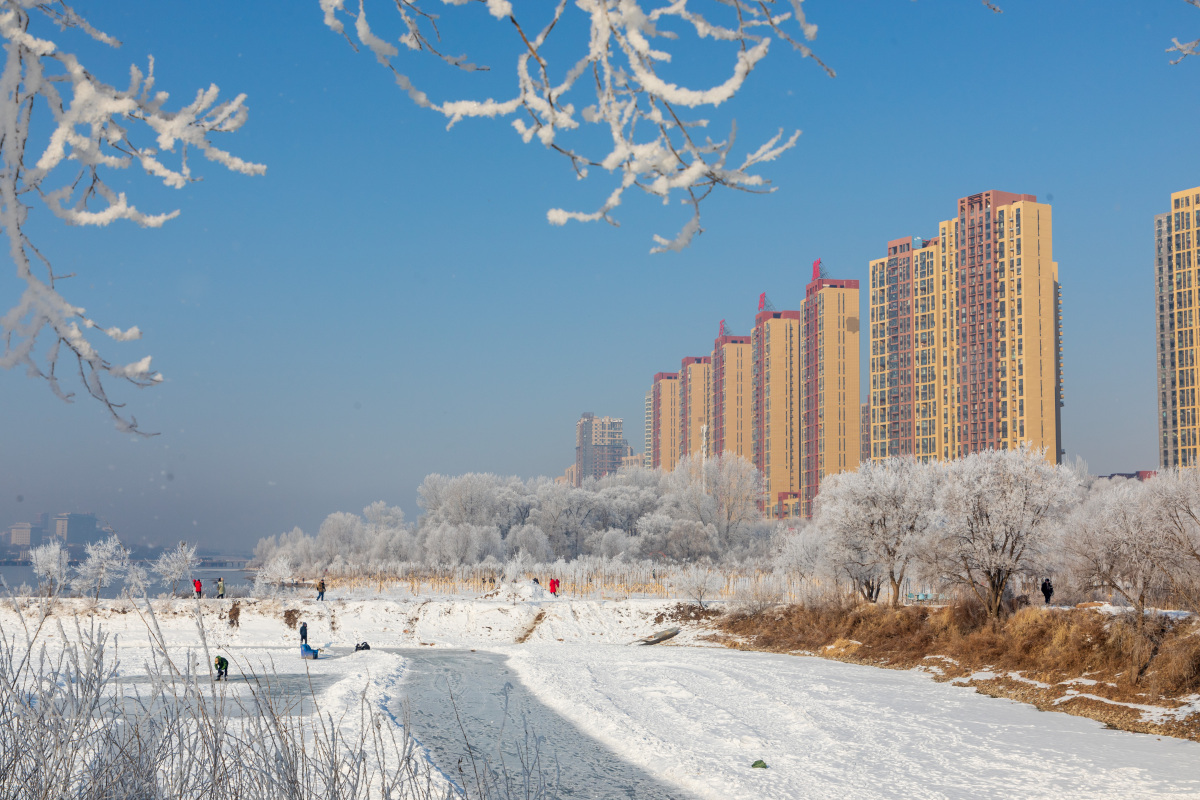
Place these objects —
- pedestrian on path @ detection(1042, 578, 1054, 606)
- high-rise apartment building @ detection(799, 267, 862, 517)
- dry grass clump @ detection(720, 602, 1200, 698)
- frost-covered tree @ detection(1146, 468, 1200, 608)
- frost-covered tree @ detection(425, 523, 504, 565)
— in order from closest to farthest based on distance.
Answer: dry grass clump @ detection(720, 602, 1200, 698) → frost-covered tree @ detection(1146, 468, 1200, 608) → pedestrian on path @ detection(1042, 578, 1054, 606) → frost-covered tree @ detection(425, 523, 504, 565) → high-rise apartment building @ detection(799, 267, 862, 517)

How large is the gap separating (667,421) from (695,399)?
19793 millimetres

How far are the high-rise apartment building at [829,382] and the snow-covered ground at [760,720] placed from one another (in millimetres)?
70791

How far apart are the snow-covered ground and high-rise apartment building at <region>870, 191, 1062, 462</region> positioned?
206 ft

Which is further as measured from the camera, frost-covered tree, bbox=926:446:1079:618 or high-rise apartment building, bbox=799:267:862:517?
high-rise apartment building, bbox=799:267:862:517

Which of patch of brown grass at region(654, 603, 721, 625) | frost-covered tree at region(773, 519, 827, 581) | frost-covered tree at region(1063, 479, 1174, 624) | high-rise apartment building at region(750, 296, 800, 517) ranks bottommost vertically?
patch of brown grass at region(654, 603, 721, 625)

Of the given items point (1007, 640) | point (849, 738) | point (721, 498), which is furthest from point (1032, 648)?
point (721, 498)

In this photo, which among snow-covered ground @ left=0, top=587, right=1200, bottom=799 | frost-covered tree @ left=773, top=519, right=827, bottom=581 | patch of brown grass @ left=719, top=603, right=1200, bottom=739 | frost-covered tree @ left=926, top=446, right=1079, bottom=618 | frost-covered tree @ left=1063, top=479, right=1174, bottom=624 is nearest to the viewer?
snow-covered ground @ left=0, top=587, right=1200, bottom=799

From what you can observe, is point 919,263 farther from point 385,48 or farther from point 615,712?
point 385,48

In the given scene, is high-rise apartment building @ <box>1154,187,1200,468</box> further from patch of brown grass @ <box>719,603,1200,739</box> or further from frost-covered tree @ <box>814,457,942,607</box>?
patch of brown grass @ <box>719,603,1200,739</box>

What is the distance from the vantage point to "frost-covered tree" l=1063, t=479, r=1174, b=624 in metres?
23.4

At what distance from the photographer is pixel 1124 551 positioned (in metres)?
24.0

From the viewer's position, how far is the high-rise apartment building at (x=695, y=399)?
14038 cm

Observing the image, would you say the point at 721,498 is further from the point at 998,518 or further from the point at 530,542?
the point at 998,518

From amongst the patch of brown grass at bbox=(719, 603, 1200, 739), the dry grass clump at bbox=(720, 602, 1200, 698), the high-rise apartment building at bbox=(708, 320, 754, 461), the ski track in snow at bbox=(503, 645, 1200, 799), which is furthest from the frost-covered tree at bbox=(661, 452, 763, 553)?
the high-rise apartment building at bbox=(708, 320, 754, 461)
